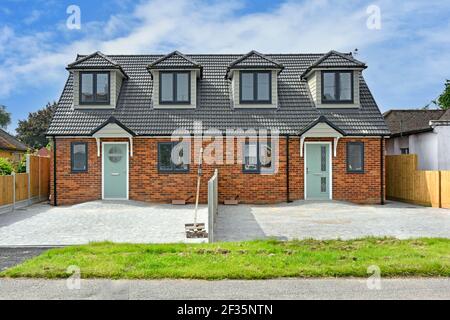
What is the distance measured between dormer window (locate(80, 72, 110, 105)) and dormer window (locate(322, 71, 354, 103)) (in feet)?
31.8

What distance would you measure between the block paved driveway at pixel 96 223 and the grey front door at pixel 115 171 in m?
0.89

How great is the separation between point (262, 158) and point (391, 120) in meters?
13.2

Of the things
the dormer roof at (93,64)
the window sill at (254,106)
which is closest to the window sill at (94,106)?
the dormer roof at (93,64)

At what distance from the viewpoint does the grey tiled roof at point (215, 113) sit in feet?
61.3

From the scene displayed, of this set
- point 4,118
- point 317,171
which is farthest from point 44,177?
point 4,118

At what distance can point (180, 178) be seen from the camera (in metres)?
18.5

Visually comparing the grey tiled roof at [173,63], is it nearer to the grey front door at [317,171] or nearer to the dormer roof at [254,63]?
the dormer roof at [254,63]

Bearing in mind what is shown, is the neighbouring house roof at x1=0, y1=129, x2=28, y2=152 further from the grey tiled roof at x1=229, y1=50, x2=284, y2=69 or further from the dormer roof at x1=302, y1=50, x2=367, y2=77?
the dormer roof at x1=302, y1=50, x2=367, y2=77

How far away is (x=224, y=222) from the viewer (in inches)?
520

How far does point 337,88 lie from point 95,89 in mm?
10850

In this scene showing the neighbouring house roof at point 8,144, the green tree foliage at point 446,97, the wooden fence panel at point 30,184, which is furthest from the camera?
the green tree foliage at point 446,97

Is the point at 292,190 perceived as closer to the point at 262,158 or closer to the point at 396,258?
the point at 262,158

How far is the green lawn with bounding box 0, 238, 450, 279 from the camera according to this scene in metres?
6.91

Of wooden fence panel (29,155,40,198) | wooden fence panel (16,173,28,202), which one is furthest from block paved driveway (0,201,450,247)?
wooden fence panel (29,155,40,198)
